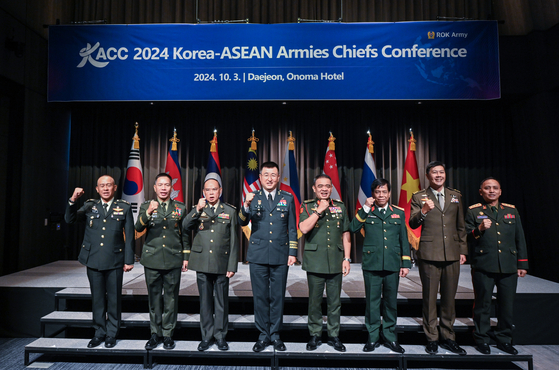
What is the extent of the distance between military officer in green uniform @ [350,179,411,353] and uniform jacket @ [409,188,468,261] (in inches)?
6.2

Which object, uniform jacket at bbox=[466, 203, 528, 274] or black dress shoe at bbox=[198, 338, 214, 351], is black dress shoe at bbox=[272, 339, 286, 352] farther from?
uniform jacket at bbox=[466, 203, 528, 274]

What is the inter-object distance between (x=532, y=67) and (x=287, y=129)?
12.2 ft

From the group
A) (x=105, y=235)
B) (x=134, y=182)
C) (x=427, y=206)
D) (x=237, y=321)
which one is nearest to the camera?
(x=427, y=206)

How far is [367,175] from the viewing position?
4.98 metres

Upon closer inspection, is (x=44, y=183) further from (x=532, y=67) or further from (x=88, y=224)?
(x=532, y=67)

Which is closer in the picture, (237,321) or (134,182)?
(237,321)

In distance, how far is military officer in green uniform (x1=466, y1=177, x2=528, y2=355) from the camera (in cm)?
267

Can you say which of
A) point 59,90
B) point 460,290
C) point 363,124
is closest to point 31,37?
point 59,90

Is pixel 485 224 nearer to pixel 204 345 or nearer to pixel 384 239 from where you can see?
pixel 384 239

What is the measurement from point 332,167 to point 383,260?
8.59 feet

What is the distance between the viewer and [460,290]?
3.39 metres

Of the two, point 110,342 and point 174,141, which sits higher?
point 174,141

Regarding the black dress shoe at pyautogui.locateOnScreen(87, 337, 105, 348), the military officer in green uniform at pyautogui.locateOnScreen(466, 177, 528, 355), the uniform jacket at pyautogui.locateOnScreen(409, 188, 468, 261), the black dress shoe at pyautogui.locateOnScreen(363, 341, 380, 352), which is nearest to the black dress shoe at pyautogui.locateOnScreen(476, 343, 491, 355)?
the military officer in green uniform at pyautogui.locateOnScreen(466, 177, 528, 355)

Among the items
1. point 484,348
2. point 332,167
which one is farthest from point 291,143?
point 484,348
